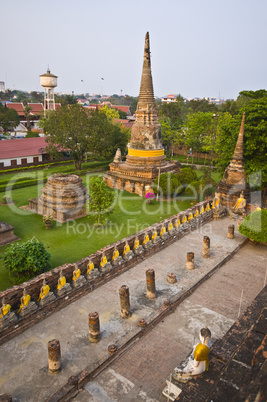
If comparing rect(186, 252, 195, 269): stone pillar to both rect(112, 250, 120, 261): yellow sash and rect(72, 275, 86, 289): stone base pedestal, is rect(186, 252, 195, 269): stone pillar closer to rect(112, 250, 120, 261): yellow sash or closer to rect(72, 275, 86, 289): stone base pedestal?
rect(112, 250, 120, 261): yellow sash

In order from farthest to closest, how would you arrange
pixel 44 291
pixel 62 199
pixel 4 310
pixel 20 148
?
1. pixel 20 148
2. pixel 62 199
3. pixel 44 291
4. pixel 4 310

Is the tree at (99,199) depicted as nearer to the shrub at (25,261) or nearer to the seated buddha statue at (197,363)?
the shrub at (25,261)

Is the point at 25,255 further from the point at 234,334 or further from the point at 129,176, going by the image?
the point at 129,176

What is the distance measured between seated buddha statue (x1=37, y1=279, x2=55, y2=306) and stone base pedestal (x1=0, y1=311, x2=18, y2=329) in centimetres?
100

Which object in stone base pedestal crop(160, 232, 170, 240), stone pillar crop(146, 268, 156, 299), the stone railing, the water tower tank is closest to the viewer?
the stone railing

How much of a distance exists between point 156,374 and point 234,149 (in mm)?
17386

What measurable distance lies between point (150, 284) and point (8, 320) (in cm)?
463

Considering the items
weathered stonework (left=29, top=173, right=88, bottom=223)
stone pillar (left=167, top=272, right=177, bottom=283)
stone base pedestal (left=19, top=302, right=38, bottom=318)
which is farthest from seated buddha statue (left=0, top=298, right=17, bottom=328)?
weathered stonework (left=29, top=173, right=88, bottom=223)

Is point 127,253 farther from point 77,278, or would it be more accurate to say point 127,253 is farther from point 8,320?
point 8,320

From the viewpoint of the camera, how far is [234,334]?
8.03 m

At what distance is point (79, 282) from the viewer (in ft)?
37.3

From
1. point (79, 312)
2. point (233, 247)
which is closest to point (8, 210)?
point (79, 312)

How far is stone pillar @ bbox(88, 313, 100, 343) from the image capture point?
902 cm

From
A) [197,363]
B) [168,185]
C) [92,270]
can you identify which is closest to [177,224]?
[92,270]
